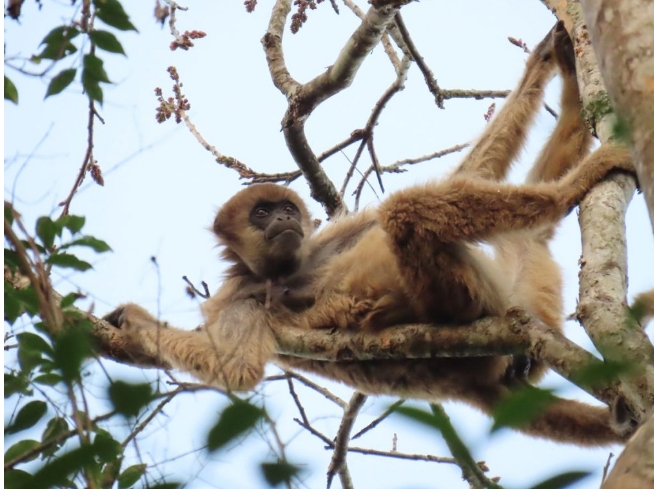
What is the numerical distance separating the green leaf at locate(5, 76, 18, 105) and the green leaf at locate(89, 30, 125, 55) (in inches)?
19.4

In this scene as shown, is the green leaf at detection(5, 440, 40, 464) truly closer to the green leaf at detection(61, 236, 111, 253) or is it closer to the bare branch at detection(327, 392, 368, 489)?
the green leaf at detection(61, 236, 111, 253)

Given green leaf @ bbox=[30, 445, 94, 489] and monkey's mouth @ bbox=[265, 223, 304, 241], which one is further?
monkey's mouth @ bbox=[265, 223, 304, 241]

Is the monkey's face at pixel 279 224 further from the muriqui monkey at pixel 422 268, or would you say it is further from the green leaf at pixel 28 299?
the green leaf at pixel 28 299

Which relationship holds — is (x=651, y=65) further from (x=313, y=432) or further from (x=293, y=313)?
(x=293, y=313)

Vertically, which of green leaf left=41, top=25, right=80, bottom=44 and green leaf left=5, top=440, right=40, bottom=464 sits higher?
green leaf left=41, top=25, right=80, bottom=44

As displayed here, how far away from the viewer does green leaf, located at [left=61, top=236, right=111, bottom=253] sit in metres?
4.10

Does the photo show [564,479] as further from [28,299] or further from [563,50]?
[563,50]

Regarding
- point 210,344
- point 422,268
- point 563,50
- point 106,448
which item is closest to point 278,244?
point 210,344

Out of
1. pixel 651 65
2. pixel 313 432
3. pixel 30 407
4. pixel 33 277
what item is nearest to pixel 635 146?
pixel 651 65

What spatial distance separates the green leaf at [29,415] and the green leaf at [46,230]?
1.08 metres

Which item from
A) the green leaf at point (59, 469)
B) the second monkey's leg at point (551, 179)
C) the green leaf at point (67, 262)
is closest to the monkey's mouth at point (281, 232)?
the second monkey's leg at point (551, 179)

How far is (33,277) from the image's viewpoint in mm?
2779

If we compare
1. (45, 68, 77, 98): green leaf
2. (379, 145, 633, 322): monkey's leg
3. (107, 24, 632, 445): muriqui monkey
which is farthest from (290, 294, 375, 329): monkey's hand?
(45, 68, 77, 98): green leaf

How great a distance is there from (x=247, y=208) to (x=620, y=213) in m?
4.36
